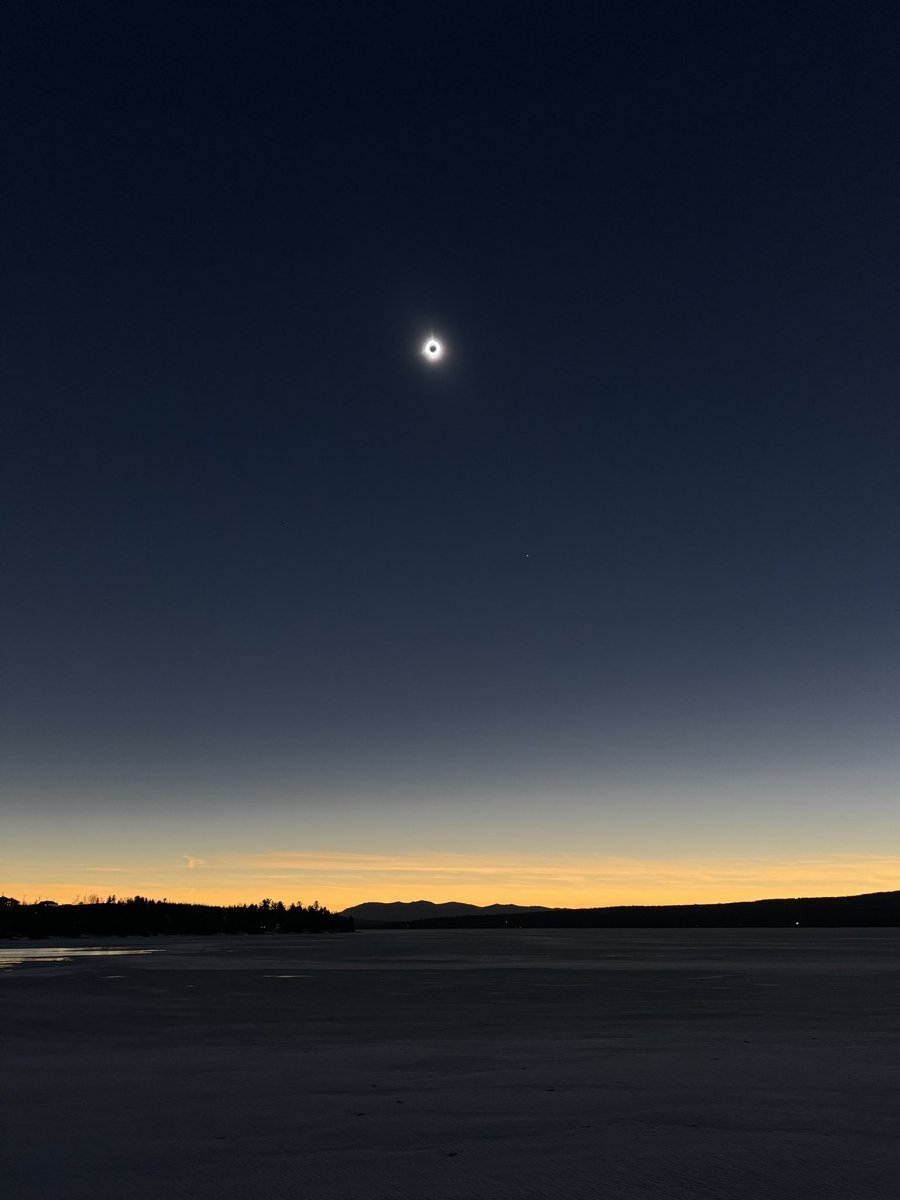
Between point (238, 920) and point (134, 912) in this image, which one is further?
point (238, 920)

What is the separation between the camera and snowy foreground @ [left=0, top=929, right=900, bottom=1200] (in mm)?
7008

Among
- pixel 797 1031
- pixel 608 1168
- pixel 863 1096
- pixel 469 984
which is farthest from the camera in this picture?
pixel 469 984

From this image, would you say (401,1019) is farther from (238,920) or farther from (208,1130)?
(238,920)

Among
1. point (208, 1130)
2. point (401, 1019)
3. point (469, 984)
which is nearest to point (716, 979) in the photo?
point (469, 984)

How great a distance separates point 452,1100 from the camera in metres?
9.94

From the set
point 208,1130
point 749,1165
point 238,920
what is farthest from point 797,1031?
point 238,920

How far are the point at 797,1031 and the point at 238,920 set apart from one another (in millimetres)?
102826

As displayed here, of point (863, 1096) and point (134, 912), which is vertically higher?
Result: point (134, 912)

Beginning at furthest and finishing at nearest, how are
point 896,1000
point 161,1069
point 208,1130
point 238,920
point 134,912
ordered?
point 238,920 → point 134,912 → point 896,1000 → point 161,1069 → point 208,1130

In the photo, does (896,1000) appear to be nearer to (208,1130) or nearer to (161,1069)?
(161,1069)

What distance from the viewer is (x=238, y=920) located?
11025 cm

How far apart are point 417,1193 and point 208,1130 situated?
284cm

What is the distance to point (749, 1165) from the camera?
7.27 meters

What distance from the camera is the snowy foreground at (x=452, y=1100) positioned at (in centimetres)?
701
